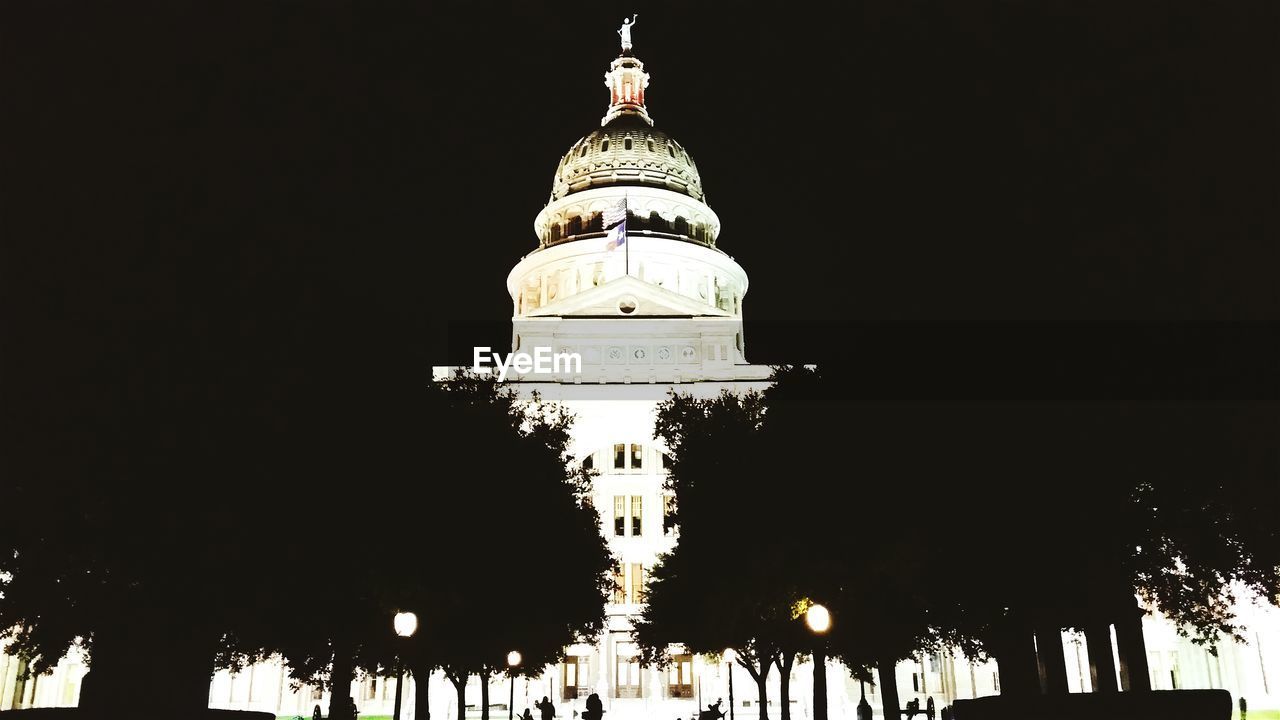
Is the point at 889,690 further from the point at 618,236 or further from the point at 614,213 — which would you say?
the point at 614,213

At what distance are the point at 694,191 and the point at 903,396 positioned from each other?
74.5 m

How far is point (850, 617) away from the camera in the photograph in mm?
23906

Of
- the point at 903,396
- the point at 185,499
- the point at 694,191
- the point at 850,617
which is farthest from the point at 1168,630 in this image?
the point at 694,191

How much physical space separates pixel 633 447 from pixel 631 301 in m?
9.88

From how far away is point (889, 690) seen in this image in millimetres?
26094

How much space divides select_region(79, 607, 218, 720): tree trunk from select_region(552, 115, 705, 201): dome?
77.0 metres

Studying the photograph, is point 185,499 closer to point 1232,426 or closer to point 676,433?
point 676,433

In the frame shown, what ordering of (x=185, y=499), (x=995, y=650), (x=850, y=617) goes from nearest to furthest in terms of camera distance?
(x=185, y=499) → (x=995, y=650) → (x=850, y=617)

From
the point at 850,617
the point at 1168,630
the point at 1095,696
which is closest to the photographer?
the point at 1095,696

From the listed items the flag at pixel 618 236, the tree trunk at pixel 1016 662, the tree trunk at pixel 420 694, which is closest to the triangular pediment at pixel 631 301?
the flag at pixel 618 236

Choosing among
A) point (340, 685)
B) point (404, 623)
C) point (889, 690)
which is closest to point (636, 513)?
point (889, 690)

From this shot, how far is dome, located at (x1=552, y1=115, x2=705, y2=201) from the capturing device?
298 ft

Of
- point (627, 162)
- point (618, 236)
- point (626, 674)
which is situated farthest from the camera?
point (627, 162)

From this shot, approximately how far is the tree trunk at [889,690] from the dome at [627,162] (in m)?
68.2
